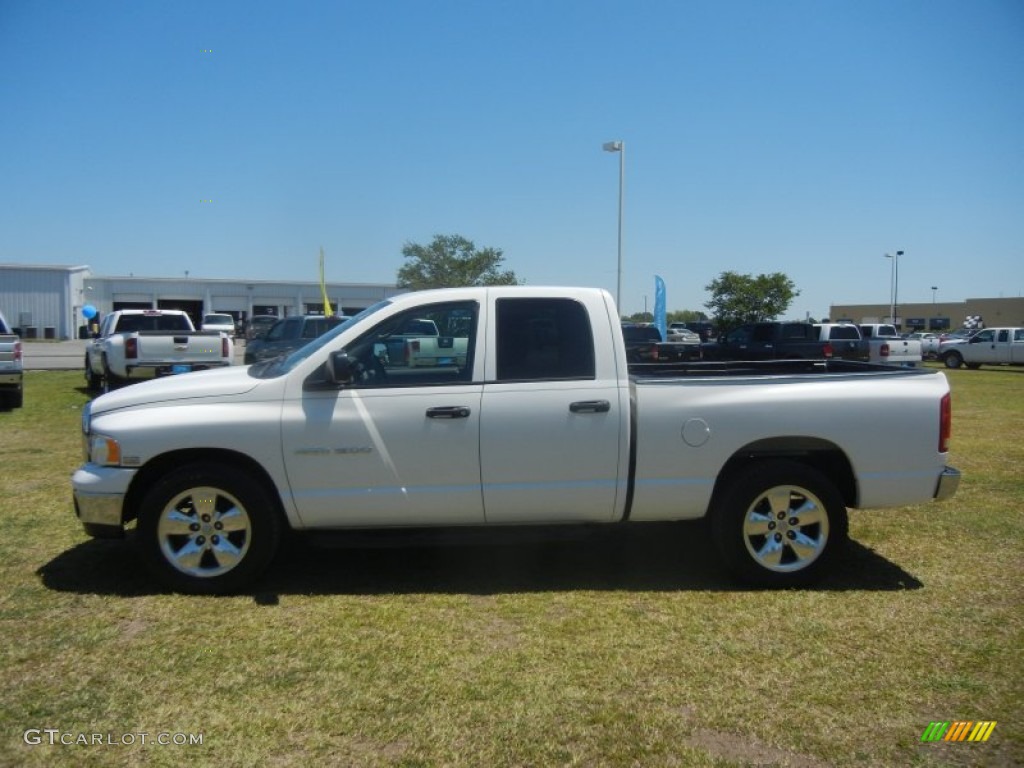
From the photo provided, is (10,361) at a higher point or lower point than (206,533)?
higher

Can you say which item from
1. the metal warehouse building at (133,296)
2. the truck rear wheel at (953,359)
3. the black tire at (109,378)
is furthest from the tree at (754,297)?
the black tire at (109,378)

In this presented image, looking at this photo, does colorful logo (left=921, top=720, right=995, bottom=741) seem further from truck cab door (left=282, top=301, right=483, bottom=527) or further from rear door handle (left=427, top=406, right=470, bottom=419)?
rear door handle (left=427, top=406, right=470, bottom=419)

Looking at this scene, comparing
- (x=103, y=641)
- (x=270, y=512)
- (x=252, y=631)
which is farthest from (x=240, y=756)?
(x=270, y=512)

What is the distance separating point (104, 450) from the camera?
15.6 ft

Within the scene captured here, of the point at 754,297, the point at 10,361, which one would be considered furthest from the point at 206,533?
the point at 754,297

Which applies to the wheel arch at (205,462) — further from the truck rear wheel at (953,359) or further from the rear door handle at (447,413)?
the truck rear wheel at (953,359)

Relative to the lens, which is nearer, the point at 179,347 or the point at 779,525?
the point at 779,525

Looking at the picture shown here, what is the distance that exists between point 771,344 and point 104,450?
20.5 meters

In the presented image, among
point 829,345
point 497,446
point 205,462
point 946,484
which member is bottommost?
point 946,484

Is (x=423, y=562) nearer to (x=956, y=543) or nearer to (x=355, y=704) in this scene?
(x=355, y=704)

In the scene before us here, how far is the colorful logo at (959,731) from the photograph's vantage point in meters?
3.34

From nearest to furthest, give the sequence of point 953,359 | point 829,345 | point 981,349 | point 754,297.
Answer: point 829,345 < point 981,349 < point 953,359 < point 754,297

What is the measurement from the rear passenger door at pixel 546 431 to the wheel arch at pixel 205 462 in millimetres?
1257

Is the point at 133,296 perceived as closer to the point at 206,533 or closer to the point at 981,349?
the point at 981,349
